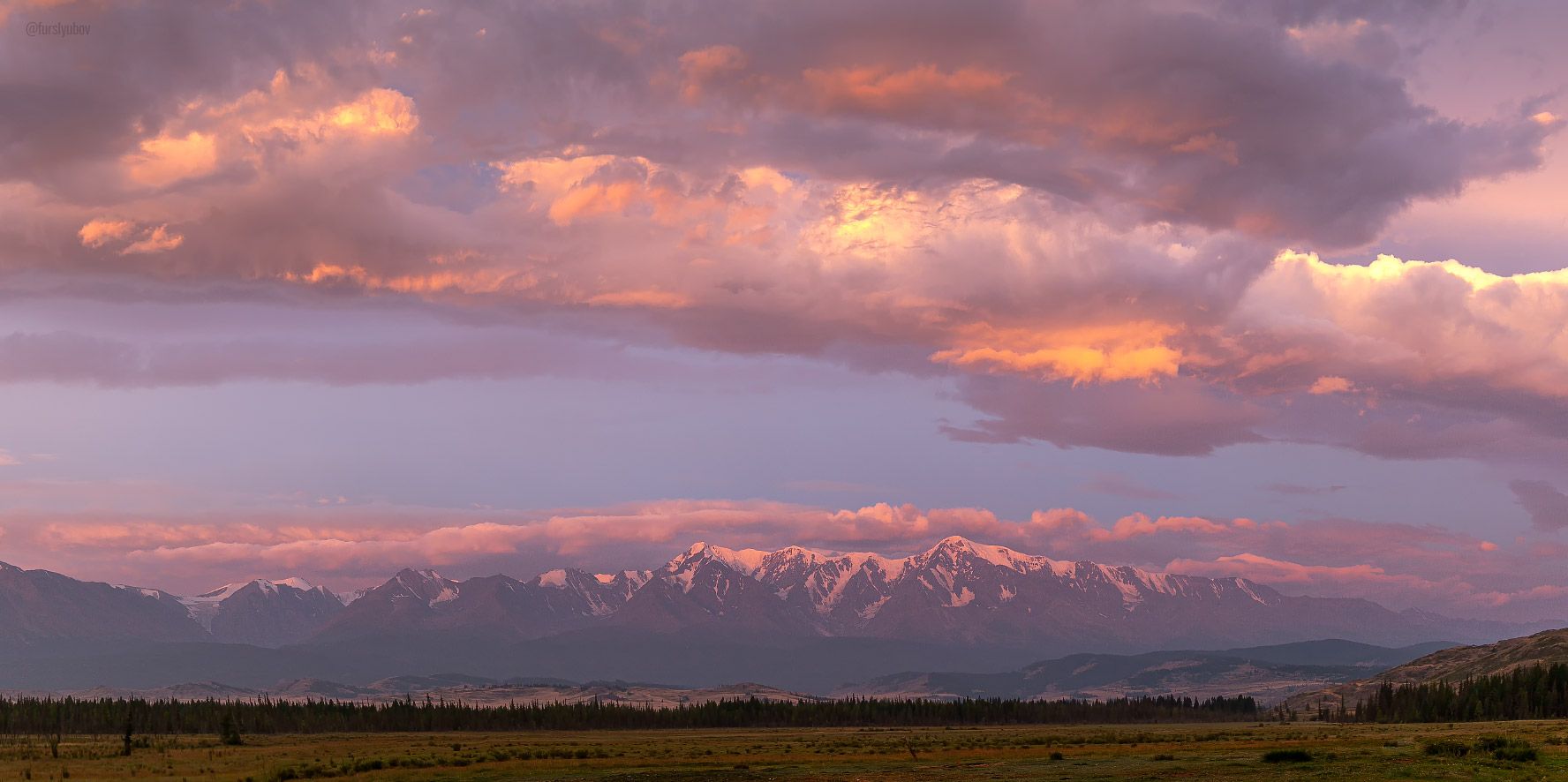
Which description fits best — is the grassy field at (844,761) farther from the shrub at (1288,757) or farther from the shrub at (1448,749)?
the shrub at (1288,757)

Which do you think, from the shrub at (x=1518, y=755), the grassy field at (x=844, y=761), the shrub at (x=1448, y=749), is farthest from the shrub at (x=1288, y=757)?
the shrub at (x=1518, y=755)

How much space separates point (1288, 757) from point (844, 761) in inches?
1599

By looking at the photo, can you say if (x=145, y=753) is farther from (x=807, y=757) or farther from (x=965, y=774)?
(x=965, y=774)

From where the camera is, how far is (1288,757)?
87438 millimetres

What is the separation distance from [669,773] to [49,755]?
61957 millimetres

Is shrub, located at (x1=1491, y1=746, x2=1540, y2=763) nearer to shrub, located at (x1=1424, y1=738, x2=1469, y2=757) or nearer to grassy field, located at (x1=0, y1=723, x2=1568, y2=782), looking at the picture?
grassy field, located at (x1=0, y1=723, x2=1568, y2=782)

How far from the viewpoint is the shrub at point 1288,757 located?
85719 millimetres

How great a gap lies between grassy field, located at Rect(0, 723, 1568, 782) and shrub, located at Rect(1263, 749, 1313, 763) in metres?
0.36

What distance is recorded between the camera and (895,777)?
88.1m

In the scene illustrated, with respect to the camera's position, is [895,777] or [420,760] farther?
[420,760]

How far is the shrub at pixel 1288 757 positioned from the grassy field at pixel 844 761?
36cm

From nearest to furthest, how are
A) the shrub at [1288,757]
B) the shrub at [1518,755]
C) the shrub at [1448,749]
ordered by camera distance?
the shrub at [1518,755]
the shrub at [1448,749]
the shrub at [1288,757]

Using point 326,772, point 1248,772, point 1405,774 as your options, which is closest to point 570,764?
point 326,772

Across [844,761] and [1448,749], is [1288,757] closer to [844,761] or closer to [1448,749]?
[1448,749]
